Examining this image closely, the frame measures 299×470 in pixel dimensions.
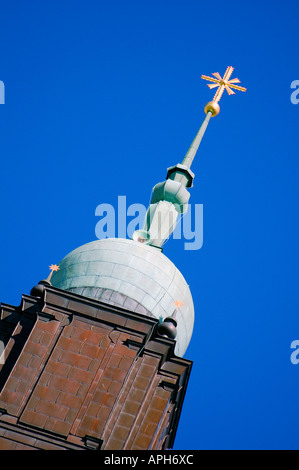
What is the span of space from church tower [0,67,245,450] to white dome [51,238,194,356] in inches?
2.4

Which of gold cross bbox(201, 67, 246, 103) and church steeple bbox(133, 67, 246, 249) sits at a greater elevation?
gold cross bbox(201, 67, 246, 103)

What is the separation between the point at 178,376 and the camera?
45.2 meters

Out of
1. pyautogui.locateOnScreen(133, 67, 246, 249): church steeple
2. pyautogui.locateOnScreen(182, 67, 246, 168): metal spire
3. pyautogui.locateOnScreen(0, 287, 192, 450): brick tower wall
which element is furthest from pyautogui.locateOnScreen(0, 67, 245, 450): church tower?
pyautogui.locateOnScreen(182, 67, 246, 168): metal spire

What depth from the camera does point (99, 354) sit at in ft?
142

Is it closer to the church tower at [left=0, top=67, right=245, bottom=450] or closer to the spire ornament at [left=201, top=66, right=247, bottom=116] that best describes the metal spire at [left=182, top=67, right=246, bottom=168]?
the spire ornament at [left=201, top=66, right=247, bottom=116]

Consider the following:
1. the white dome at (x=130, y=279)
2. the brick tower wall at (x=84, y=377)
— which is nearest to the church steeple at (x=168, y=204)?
the white dome at (x=130, y=279)

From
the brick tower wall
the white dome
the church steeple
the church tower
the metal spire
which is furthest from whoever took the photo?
the metal spire

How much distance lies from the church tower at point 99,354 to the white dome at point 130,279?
0.06 meters

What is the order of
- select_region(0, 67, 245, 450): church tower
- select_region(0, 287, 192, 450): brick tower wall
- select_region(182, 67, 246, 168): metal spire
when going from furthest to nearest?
select_region(182, 67, 246, 168): metal spire → select_region(0, 67, 245, 450): church tower → select_region(0, 287, 192, 450): brick tower wall

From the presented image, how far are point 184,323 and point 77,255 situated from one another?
7.32 meters

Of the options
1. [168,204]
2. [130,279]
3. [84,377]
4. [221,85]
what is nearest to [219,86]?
[221,85]

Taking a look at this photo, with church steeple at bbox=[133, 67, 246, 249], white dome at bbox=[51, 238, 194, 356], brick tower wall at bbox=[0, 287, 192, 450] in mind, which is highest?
church steeple at bbox=[133, 67, 246, 249]

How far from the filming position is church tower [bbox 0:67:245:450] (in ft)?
133
